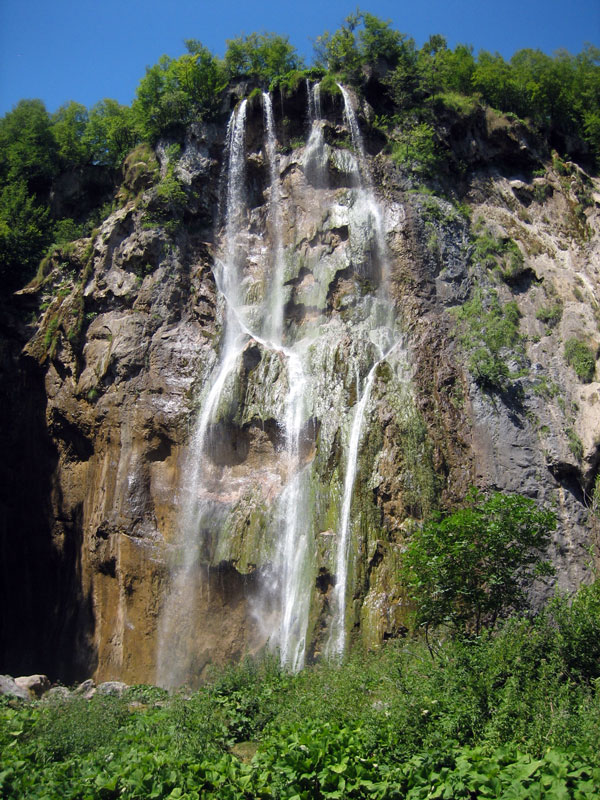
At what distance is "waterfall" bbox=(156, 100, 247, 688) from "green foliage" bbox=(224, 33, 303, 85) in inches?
380

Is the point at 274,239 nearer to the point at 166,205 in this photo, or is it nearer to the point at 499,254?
the point at 166,205

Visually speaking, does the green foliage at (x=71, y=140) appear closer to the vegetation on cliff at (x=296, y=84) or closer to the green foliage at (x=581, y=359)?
the vegetation on cliff at (x=296, y=84)

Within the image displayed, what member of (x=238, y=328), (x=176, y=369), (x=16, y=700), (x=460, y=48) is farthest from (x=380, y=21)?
(x=16, y=700)

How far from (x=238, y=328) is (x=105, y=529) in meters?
7.68

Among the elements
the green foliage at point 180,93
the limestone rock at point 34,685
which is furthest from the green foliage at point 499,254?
the limestone rock at point 34,685

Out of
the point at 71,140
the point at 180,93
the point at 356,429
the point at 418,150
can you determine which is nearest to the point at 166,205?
the point at 180,93

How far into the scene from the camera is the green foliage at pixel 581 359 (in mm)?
18391

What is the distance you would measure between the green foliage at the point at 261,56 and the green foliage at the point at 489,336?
14117mm

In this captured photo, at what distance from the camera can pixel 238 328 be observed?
71.9 ft

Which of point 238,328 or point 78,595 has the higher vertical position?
point 238,328

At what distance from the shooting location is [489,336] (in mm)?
18797

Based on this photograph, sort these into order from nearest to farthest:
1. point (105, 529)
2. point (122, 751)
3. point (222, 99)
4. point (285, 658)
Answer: point (122, 751), point (285, 658), point (105, 529), point (222, 99)

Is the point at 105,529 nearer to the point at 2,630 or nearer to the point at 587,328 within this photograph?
the point at 2,630

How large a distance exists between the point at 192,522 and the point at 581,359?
11966 mm
